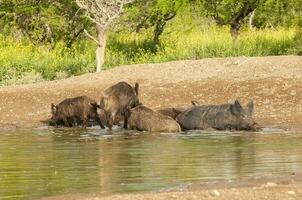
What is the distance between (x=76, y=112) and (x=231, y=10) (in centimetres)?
1786

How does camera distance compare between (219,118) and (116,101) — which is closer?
(219,118)

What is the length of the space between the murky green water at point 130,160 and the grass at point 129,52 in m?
12.6

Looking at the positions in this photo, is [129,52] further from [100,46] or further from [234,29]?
[100,46]

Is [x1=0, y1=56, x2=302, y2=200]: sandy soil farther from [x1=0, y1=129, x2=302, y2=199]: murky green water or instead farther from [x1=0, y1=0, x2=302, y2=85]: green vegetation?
[x1=0, y1=0, x2=302, y2=85]: green vegetation

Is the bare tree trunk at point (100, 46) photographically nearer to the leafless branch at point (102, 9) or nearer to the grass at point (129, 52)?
the leafless branch at point (102, 9)

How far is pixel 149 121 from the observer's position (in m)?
20.1

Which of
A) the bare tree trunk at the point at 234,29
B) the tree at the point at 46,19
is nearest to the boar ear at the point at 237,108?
the bare tree trunk at the point at 234,29

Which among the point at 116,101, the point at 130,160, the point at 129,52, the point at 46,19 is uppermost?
the point at 46,19

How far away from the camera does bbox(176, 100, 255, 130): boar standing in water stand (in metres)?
19.7

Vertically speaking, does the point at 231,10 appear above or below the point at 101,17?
above

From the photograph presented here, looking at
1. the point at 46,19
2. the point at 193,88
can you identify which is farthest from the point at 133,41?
the point at 193,88

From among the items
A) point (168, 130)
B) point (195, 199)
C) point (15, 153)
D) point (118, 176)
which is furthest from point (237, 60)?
point (195, 199)

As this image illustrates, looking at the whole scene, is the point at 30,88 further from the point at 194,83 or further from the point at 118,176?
the point at 118,176

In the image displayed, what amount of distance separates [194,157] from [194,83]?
11.1 meters
